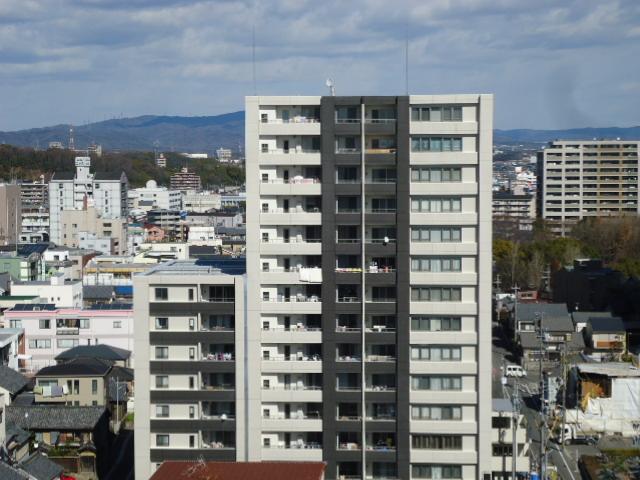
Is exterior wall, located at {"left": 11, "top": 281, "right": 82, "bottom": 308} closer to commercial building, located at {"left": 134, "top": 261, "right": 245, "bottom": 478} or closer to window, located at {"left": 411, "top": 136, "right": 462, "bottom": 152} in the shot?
commercial building, located at {"left": 134, "top": 261, "right": 245, "bottom": 478}

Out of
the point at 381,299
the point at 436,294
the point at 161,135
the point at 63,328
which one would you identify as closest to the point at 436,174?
the point at 436,294

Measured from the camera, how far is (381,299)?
972 cm

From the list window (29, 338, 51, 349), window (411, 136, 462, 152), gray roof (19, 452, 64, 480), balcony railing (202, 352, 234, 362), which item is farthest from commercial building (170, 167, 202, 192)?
window (411, 136, 462, 152)

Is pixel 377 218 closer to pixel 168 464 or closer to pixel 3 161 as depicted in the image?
pixel 168 464

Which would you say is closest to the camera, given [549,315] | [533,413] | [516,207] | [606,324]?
[533,413]

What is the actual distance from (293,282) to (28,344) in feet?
33.1

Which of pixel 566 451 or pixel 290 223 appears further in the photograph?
pixel 566 451

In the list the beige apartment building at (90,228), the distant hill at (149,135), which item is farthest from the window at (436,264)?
the distant hill at (149,135)

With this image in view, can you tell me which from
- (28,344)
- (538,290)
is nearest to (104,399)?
(28,344)

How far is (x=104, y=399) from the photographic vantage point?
50.5 feet

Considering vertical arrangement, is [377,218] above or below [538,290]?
above

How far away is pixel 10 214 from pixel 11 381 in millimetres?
29062

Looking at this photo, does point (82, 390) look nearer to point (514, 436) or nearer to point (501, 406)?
point (501, 406)

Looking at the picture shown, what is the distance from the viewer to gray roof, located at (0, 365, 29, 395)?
1428cm
